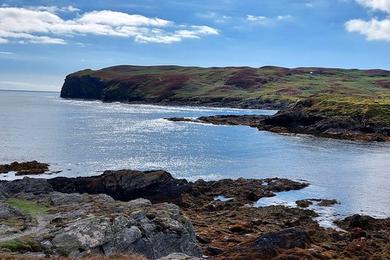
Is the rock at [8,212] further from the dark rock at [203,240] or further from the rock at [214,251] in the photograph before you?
the rock at [214,251]

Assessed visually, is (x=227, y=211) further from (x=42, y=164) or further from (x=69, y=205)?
(x=42, y=164)

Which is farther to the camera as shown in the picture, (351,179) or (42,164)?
(42,164)

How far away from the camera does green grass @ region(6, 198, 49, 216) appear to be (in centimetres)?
3366

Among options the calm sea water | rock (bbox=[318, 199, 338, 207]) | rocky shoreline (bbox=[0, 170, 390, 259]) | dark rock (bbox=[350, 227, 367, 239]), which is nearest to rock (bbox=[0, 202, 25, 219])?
rocky shoreline (bbox=[0, 170, 390, 259])

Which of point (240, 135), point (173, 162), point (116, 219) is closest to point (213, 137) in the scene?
point (240, 135)

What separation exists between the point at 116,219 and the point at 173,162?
47811 millimetres

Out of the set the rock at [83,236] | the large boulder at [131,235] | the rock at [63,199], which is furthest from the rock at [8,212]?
the rock at [63,199]

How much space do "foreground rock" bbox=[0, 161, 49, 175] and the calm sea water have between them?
6.19 ft

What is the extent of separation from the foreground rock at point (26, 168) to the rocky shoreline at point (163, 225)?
37.9 feet

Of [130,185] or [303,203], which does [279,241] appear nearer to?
[303,203]

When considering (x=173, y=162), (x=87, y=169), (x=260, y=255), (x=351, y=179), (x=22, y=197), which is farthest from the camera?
(x=173, y=162)

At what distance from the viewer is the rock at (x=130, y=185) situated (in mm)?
51438

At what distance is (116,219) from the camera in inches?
1098

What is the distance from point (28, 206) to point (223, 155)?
5059 centimetres
